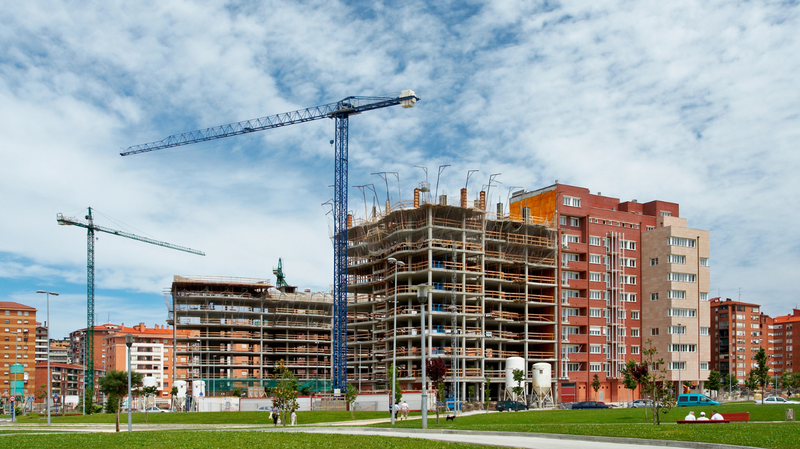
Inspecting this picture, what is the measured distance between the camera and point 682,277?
110750mm

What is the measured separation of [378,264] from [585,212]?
32427 mm

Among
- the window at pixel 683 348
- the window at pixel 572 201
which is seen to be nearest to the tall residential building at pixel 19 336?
the window at pixel 572 201

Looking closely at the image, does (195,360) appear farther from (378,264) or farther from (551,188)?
(551,188)

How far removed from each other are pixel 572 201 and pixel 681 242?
18.8 m

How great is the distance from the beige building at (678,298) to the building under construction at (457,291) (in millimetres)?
17108

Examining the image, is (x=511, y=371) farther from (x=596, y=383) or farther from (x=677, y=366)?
(x=677, y=366)

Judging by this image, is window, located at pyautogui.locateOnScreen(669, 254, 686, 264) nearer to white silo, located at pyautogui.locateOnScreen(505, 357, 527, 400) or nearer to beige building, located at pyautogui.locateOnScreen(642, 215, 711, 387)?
beige building, located at pyautogui.locateOnScreen(642, 215, 711, 387)

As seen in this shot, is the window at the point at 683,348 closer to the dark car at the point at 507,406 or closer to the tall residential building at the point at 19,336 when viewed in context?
the dark car at the point at 507,406

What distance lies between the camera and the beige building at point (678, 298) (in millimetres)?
108875

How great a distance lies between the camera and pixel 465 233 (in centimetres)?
9862

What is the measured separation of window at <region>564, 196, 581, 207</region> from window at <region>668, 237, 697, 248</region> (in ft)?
50.1

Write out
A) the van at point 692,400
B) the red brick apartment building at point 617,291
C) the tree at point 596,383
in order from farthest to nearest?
the red brick apartment building at point 617,291 < the tree at point 596,383 < the van at point 692,400

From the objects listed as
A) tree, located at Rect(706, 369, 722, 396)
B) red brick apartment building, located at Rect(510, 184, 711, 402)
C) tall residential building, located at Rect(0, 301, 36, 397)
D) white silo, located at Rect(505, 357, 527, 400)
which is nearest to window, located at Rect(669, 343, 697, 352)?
red brick apartment building, located at Rect(510, 184, 711, 402)

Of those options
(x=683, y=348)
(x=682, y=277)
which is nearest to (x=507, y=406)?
(x=683, y=348)
